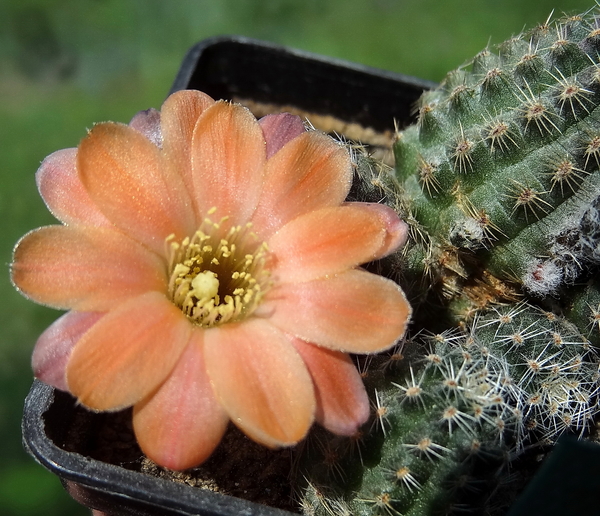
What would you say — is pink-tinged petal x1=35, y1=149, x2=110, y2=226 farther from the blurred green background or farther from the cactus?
the blurred green background

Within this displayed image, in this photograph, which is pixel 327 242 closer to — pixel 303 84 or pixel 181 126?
pixel 181 126

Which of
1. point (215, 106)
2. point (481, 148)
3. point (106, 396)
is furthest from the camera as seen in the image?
point (481, 148)

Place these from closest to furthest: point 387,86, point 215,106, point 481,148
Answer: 1. point 215,106
2. point 481,148
3. point 387,86

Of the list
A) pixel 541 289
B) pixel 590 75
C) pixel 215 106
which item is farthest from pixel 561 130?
pixel 215 106

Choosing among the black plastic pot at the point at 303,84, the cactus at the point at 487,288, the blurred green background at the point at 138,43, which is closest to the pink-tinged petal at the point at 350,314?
the cactus at the point at 487,288

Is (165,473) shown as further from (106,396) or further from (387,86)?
(387,86)

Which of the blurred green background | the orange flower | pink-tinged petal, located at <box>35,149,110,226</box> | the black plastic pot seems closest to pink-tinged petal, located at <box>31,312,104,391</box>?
the orange flower
